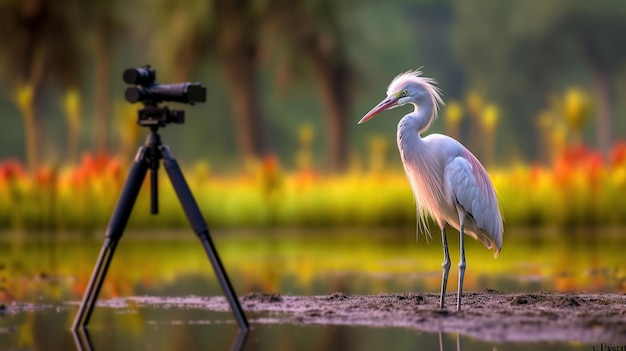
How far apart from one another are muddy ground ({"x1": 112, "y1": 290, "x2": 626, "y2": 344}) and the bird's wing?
20.8 inches

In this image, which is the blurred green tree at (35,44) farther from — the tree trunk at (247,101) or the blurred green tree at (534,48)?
the blurred green tree at (534,48)

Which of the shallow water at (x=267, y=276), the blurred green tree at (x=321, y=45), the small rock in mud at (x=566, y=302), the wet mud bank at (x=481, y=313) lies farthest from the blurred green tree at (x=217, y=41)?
the small rock in mud at (x=566, y=302)

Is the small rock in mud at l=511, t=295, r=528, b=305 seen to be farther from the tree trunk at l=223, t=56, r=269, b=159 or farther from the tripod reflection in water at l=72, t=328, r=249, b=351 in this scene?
the tree trunk at l=223, t=56, r=269, b=159

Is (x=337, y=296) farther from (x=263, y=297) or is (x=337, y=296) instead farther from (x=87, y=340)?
(x=87, y=340)

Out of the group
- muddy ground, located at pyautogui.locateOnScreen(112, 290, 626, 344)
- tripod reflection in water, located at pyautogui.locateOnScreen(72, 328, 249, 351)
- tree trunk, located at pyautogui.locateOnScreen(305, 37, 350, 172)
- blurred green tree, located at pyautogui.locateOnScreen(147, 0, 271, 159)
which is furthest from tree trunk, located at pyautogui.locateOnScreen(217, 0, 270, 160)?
tripod reflection in water, located at pyautogui.locateOnScreen(72, 328, 249, 351)

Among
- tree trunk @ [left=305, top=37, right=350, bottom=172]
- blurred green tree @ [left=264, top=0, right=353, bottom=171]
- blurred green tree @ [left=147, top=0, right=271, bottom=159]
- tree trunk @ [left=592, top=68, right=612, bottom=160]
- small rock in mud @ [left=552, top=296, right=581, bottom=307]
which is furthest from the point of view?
tree trunk @ [left=592, top=68, right=612, bottom=160]

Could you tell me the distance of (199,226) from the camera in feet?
20.7

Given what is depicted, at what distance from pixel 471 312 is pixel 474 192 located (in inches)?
39.3

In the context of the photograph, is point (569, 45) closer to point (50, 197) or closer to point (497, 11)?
point (497, 11)

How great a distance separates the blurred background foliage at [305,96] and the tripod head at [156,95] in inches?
419

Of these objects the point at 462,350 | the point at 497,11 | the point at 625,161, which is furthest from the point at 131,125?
the point at 497,11

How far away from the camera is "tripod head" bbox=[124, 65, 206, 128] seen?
6.45 m

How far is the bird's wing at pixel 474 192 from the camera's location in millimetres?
7828

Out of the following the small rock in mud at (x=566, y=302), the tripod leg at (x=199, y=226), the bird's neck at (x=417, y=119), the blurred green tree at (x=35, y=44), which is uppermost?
the blurred green tree at (x=35, y=44)
